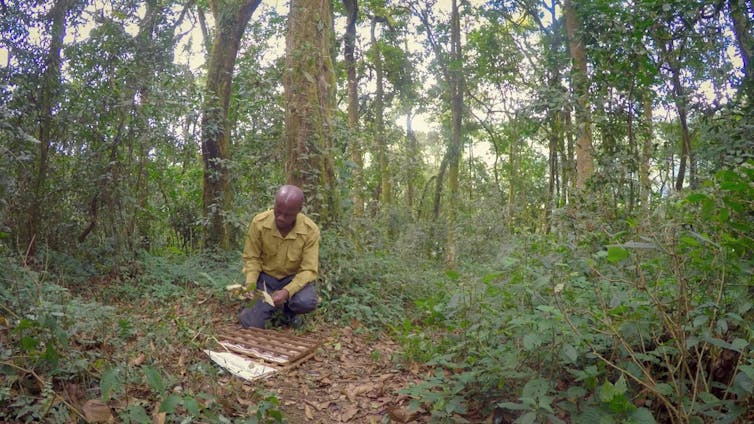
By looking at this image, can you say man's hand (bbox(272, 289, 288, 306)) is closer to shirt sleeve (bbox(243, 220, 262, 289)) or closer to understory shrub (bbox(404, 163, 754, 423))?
shirt sleeve (bbox(243, 220, 262, 289))

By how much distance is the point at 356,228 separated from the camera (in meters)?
7.60

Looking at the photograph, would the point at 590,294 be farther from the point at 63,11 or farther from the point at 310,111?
the point at 63,11

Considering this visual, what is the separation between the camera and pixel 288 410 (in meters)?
3.75

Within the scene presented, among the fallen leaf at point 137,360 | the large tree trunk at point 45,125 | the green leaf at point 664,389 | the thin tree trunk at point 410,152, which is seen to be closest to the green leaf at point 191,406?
the fallen leaf at point 137,360

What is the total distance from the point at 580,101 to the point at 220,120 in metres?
6.11

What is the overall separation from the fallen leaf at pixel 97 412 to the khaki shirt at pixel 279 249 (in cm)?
298

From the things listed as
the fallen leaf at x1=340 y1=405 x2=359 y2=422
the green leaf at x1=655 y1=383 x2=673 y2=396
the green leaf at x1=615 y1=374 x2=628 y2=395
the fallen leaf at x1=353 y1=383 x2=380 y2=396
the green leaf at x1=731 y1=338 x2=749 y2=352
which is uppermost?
the green leaf at x1=731 y1=338 x2=749 y2=352

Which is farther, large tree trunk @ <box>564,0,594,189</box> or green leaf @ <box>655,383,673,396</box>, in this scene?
large tree trunk @ <box>564,0,594,189</box>

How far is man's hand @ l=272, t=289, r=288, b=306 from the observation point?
541cm

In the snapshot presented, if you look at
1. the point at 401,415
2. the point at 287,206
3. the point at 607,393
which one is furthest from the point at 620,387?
the point at 287,206

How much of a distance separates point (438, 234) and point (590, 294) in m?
13.6

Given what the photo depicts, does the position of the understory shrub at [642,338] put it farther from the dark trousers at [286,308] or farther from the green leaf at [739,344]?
the dark trousers at [286,308]

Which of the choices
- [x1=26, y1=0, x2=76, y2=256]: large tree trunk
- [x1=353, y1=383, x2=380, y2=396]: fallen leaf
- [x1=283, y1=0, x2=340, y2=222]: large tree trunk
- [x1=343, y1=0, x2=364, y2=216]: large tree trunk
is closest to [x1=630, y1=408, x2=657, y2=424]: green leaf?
[x1=353, y1=383, x2=380, y2=396]: fallen leaf

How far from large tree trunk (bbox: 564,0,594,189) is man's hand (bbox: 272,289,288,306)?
16.4ft
